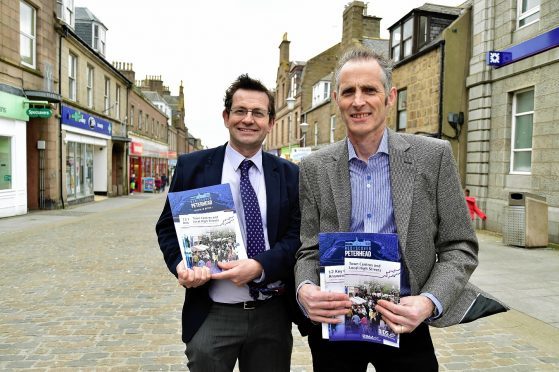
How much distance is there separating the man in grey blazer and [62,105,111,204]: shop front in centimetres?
1869

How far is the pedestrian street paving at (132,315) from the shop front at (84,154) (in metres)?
10.6

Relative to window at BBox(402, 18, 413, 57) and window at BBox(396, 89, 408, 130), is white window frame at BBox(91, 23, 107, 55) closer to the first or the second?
window at BBox(402, 18, 413, 57)

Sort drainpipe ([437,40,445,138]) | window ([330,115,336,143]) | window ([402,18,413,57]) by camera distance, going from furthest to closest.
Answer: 1. window ([330,115,336,143])
2. window ([402,18,413,57])
3. drainpipe ([437,40,445,138])

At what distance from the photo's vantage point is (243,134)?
234 cm

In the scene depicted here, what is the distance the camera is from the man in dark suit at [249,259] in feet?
7.37

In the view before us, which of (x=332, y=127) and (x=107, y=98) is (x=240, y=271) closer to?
(x=107, y=98)

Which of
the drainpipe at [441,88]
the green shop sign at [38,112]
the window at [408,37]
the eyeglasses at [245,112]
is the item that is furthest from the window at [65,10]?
the eyeglasses at [245,112]

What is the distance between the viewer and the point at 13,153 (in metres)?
14.7

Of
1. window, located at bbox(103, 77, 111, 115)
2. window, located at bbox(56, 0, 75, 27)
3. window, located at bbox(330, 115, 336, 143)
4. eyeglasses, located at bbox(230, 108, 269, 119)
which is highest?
window, located at bbox(56, 0, 75, 27)

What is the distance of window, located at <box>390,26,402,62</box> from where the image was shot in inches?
687

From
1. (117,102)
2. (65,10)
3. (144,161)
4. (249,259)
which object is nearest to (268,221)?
(249,259)

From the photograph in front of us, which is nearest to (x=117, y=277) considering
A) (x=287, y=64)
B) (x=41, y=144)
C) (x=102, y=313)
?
(x=102, y=313)

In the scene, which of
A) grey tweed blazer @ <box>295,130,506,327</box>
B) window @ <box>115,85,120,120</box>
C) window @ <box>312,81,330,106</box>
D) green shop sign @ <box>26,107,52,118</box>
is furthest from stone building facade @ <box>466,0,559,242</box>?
window @ <box>115,85,120,120</box>

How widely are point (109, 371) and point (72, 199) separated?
18.1 meters
